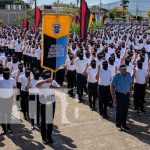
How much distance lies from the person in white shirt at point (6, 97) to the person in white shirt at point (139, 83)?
3387 mm

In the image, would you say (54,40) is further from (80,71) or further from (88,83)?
(80,71)

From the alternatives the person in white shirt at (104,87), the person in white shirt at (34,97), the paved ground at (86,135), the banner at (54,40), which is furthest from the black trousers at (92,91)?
the person in white shirt at (34,97)

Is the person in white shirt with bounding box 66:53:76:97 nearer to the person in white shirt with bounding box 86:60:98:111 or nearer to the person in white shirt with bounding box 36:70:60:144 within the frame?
the person in white shirt with bounding box 86:60:98:111

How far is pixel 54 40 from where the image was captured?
9719mm

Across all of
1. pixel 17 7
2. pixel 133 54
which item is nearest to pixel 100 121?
pixel 133 54

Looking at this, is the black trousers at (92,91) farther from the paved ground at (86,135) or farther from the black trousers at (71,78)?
the black trousers at (71,78)

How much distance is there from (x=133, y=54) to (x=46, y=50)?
15.8 feet

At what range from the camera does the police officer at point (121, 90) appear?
344 inches

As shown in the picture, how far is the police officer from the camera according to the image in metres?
8.74

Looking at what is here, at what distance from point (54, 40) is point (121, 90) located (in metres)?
2.19

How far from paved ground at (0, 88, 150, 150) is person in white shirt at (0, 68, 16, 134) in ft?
1.03

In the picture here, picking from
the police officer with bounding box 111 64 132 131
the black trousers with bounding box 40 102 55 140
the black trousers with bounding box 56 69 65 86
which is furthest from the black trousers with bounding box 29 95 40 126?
the black trousers with bounding box 56 69 65 86

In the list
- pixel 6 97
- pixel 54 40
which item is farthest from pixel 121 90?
pixel 6 97

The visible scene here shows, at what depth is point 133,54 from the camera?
43.8 feet
